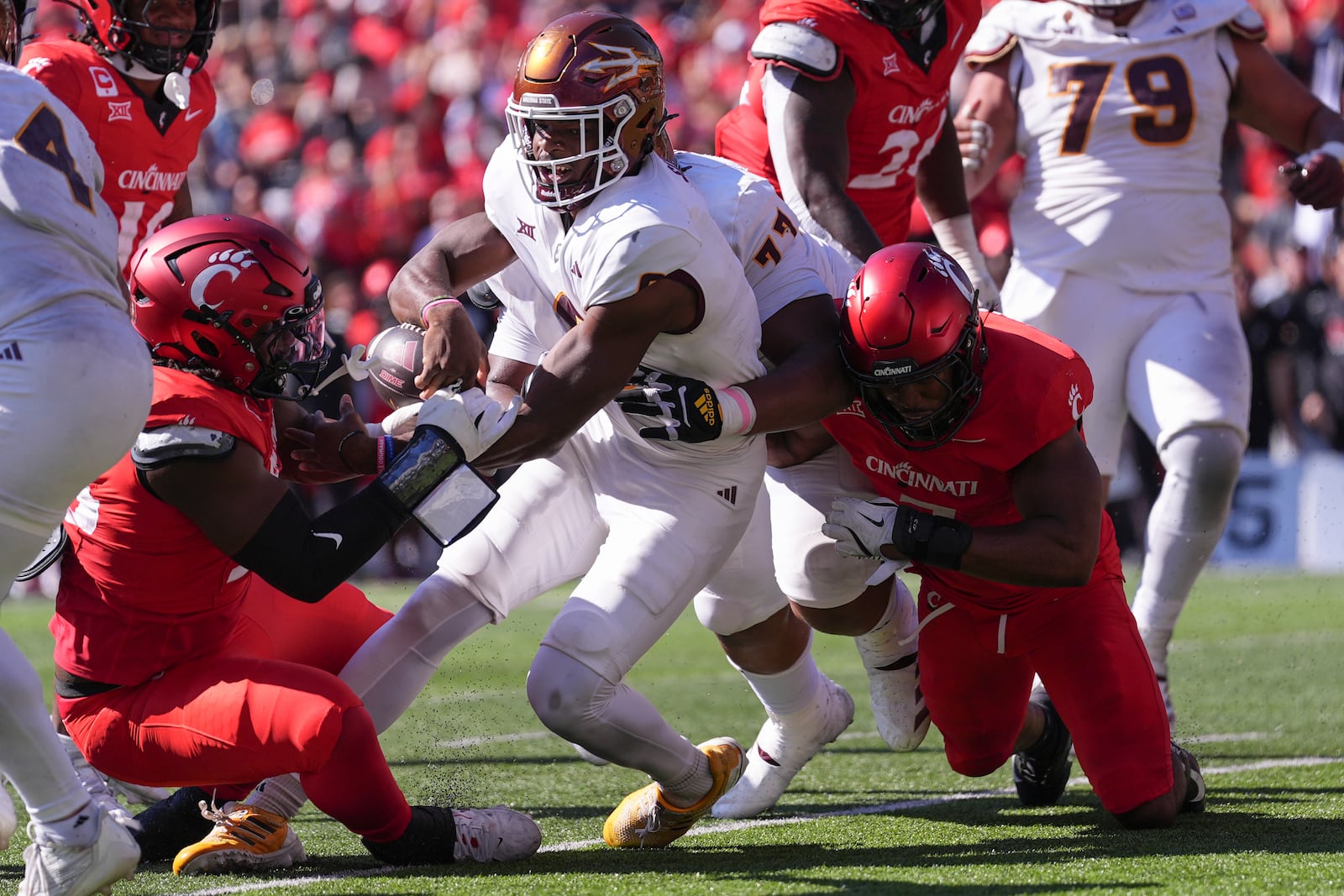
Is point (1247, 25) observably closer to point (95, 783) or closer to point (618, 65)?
point (618, 65)

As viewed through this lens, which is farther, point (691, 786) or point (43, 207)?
point (691, 786)

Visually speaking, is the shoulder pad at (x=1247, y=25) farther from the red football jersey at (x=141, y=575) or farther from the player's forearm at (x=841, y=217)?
the red football jersey at (x=141, y=575)

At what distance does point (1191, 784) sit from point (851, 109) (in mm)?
1960

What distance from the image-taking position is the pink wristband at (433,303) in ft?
11.3

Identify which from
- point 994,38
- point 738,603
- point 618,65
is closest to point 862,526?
point 738,603

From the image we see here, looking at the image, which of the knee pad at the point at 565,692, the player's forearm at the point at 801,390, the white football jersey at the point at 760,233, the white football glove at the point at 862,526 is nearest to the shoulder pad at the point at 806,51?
the white football jersey at the point at 760,233

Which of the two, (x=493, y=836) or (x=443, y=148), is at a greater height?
(x=493, y=836)

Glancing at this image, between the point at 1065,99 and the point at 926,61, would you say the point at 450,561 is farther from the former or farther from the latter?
the point at 1065,99

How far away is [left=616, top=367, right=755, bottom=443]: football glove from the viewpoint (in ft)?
10.7

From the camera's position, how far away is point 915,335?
10.8ft

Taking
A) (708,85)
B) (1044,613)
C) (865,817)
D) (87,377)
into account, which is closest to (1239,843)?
(1044,613)

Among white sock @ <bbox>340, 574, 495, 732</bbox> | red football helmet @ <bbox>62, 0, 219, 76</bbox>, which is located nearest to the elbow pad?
white sock @ <bbox>340, 574, 495, 732</bbox>

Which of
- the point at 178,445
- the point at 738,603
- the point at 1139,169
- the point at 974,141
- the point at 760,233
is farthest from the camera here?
the point at 974,141

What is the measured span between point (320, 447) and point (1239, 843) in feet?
6.98
